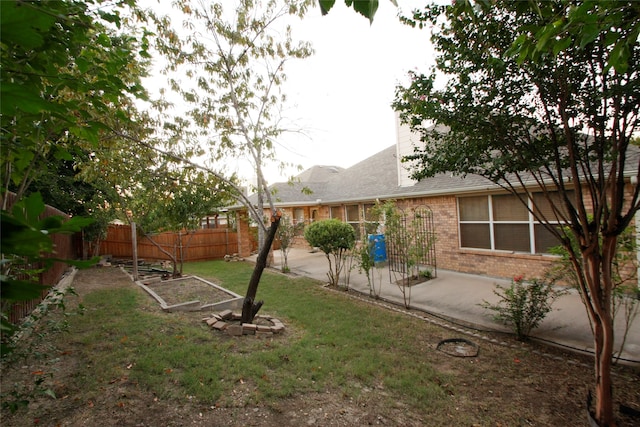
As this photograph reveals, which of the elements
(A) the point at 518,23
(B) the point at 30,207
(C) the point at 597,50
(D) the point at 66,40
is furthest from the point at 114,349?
(C) the point at 597,50

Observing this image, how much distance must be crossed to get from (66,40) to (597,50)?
13.5 ft

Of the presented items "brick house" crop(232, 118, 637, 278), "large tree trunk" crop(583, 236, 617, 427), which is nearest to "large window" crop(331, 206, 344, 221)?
"brick house" crop(232, 118, 637, 278)

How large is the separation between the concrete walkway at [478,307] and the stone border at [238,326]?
3.15 meters

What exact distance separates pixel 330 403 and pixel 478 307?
15.1 feet

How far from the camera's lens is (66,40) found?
5.69ft

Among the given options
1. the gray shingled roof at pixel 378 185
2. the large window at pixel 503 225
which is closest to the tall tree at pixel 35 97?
the gray shingled roof at pixel 378 185

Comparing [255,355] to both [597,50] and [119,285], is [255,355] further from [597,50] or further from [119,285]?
[119,285]

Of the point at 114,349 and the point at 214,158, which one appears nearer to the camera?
the point at 114,349

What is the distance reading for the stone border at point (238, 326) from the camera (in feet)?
17.4

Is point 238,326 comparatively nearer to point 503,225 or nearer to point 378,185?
point 503,225

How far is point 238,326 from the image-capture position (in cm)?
532

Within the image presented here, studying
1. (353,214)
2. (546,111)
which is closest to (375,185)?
(353,214)

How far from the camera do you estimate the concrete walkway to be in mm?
4938

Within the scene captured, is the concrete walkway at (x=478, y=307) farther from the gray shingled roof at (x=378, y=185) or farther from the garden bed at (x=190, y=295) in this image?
the garden bed at (x=190, y=295)
